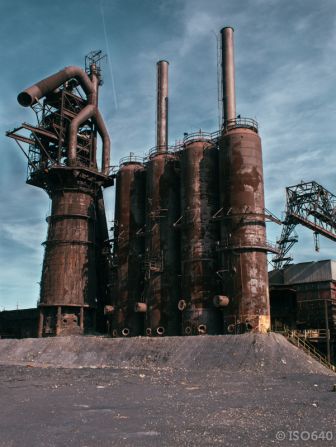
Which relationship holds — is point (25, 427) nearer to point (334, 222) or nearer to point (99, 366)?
point (99, 366)

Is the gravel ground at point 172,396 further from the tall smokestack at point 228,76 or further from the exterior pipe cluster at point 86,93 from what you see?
the tall smokestack at point 228,76

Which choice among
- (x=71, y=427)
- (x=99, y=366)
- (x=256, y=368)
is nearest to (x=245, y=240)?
(x=256, y=368)

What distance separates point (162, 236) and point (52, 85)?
20027 millimetres

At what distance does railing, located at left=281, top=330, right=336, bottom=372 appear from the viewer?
31.1m

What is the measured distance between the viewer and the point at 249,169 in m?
36.2

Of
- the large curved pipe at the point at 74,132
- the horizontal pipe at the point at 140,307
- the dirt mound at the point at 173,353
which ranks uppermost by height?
the large curved pipe at the point at 74,132

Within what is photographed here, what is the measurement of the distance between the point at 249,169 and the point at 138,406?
2373cm

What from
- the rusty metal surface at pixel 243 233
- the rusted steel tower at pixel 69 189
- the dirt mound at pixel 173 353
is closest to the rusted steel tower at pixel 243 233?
the rusty metal surface at pixel 243 233

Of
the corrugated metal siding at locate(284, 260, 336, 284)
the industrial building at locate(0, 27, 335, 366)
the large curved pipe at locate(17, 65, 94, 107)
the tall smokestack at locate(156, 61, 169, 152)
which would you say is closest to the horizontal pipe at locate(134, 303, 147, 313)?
the industrial building at locate(0, 27, 335, 366)

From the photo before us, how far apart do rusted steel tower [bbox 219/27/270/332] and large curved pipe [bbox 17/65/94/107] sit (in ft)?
64.6

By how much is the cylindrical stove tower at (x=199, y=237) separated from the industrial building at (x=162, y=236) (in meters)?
0.08

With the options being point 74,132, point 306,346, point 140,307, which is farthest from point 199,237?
point 74,132

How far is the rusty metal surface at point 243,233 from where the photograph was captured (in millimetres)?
34156

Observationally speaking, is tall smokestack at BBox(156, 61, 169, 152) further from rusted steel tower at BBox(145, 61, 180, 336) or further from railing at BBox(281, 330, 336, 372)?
railing at BBox(281, 330, 336, 372)
